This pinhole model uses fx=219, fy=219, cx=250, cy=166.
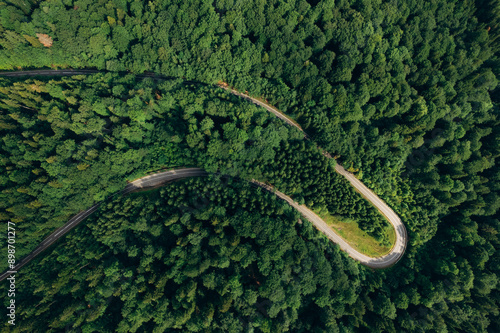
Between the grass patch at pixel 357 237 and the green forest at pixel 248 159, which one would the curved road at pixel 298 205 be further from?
the green forest at pixel 248 159

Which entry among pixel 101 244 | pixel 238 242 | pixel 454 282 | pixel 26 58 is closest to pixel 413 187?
pixel 454 282

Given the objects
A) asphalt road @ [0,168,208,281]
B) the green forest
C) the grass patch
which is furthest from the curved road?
the green forest

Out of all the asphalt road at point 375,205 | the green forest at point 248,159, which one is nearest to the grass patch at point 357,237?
the asphalt road at point 375,205

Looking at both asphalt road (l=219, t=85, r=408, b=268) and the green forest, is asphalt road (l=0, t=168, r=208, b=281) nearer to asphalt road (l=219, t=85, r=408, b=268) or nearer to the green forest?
the green forest

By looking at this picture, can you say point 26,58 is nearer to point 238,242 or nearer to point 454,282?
point 238,242

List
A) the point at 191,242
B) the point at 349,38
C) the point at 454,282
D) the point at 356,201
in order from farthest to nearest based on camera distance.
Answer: the point at 349,38, the point at 356,201, the point at 454,282, the point at 191,242

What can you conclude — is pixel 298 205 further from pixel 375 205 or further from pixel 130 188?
pixel 130 188

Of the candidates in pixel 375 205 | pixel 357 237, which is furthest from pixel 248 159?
pixel 375 205
